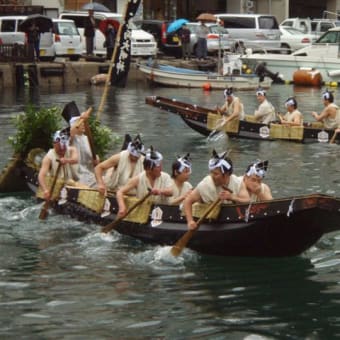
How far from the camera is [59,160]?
16.2 metres

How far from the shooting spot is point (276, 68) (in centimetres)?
4278

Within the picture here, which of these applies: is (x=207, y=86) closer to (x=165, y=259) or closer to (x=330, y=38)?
(x=330, y=38)

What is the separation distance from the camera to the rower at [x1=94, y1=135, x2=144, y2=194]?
15.3m

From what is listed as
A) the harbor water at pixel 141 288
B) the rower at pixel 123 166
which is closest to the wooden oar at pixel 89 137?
the harbor water at pixel 141 288

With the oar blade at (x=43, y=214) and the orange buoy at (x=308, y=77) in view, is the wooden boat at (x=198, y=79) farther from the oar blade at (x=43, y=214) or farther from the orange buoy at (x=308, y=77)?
the oar blade at (x=43, y=214)

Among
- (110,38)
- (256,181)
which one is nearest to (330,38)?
(110,38)

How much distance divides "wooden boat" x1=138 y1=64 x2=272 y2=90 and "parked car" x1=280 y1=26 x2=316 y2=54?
26.8 feet

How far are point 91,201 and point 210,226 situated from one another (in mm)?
2697

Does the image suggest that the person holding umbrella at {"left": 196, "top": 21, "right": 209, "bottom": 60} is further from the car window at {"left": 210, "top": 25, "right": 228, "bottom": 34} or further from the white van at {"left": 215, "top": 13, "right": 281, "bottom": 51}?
the white van at {"left": 215, "top": 13, "right": 281, "bottom": 51}

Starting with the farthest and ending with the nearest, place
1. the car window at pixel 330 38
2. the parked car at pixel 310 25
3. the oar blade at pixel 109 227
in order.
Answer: the parked car at pixel 310 25 < the car window at pixel 330 38 < the oar blade at pixel 109 227

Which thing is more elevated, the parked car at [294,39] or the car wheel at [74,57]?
the parked car at [294,39]

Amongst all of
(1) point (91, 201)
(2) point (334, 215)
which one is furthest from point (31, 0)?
(2) point (334, 215)

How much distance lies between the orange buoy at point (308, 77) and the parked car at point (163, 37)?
6.79 meters

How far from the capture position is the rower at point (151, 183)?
555 inches
